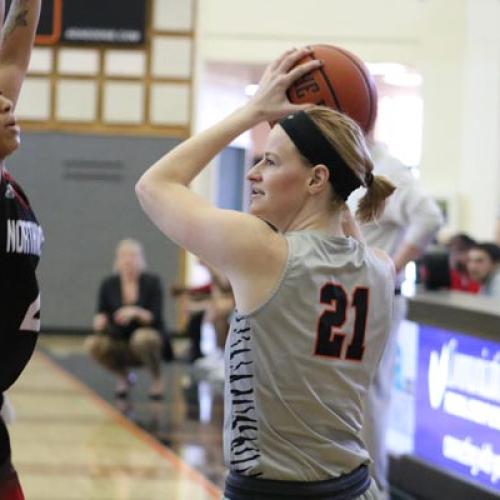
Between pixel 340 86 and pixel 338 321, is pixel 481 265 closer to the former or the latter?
pixel 340 86

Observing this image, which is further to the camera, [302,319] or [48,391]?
[48,391]

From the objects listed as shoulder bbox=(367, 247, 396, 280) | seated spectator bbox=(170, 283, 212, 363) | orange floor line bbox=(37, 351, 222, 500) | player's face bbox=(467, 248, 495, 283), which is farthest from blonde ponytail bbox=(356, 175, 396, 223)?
seated spectator bbox=(170, 283, 212, 363)

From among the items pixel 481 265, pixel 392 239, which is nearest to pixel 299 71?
pixel 392 239

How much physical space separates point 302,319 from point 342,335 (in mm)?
106

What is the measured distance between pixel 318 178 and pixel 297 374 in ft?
1.35

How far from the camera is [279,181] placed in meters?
2.61

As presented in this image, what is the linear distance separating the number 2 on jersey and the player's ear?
0.21 meters

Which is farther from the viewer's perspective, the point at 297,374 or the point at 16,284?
the point at 16,284

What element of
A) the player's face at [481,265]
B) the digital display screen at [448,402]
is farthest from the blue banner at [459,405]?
the player's face at [481,265]

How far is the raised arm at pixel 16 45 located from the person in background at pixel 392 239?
2058 mm

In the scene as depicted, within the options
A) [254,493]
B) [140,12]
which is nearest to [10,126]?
[254,493]

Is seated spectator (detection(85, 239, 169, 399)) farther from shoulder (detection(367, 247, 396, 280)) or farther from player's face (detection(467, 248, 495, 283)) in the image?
shoulder (detection(367, 247, 396, 280))

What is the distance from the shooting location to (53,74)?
15.7 meters

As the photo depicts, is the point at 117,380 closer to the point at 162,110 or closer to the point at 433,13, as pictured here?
the point at 162,110
